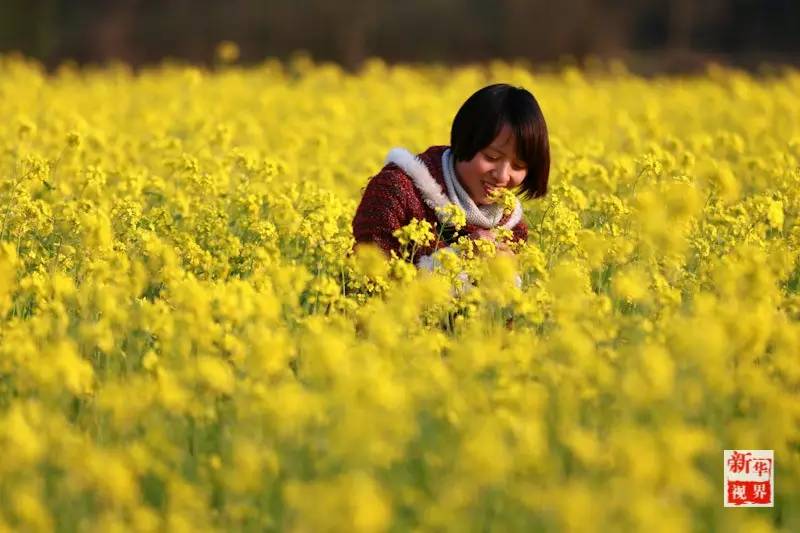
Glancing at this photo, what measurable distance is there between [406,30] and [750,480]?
19579 mm

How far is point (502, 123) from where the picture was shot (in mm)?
5805

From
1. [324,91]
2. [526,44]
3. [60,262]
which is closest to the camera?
[60,262]

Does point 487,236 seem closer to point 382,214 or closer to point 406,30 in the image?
point 382,214

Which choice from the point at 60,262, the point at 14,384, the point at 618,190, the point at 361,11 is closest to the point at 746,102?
the point at 618,190

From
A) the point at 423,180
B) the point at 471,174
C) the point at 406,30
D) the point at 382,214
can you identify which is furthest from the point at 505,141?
the point at 406,30

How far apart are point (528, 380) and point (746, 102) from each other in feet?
28.5

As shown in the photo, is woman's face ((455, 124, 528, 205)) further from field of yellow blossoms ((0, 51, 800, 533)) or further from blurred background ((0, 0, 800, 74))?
blurred background ((0, 0, 800, 74))

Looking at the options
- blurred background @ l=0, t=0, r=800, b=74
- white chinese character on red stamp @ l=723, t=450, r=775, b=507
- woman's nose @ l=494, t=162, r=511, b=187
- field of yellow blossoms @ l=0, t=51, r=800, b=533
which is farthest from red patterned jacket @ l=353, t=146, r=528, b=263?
blurred background @ l=0, t=0, r=800, b=74

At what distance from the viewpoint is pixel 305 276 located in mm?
4852

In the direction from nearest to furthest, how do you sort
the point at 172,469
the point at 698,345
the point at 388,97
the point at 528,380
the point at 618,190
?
the point at 698,345 < the point at 172,469 < the point at 528,380 < the point at 618,190 < the point at 388,97

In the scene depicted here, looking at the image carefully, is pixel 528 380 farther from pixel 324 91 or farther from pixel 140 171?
pixel 324 91

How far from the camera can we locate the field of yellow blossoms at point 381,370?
3432 millimetres

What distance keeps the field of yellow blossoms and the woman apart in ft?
0.56

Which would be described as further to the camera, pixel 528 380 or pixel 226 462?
pixel 528 380
